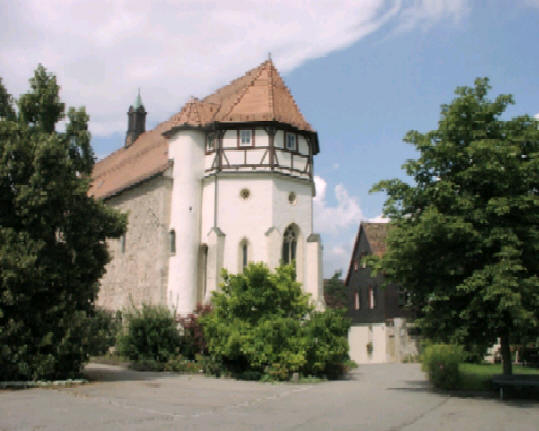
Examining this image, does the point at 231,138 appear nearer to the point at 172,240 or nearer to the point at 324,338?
the point at 172,240

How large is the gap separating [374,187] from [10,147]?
1032 cm

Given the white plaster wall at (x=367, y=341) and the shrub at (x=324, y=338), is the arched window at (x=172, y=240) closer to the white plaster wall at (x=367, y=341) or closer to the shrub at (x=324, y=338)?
the shrub at (x=324, y=338)

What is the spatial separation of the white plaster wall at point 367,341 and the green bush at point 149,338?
1533 cm

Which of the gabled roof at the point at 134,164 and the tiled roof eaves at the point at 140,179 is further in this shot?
the gabled roof at the point at 134,164

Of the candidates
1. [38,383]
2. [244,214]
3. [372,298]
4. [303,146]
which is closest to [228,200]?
[244,214]

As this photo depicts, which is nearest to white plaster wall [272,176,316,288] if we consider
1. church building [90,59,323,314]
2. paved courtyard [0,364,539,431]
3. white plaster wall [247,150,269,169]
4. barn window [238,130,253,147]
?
church building [90,59,323,314]

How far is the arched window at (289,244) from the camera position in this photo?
2828 centimetres

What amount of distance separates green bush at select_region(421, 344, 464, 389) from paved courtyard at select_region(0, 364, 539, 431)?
1.78 feet

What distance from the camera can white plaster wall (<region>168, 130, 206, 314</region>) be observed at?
1103 inches

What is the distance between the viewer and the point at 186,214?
28.8 metres

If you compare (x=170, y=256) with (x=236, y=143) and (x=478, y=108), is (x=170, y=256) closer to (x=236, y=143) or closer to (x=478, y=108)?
(x=236, y=143)

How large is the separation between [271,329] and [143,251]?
13.7 m

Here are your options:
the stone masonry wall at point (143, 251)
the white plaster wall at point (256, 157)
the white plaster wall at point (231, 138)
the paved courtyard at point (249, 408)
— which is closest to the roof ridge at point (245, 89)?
the white plaster wall at point (231, 138)

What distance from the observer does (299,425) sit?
10.4 m
